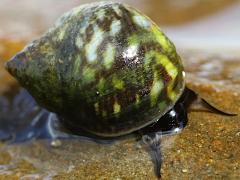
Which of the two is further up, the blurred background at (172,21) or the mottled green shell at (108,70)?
the mottled green shell at (108,70)

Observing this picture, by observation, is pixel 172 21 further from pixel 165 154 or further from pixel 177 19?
pixel 165 154

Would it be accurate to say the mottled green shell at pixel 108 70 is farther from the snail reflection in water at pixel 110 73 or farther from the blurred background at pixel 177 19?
the blurred background at pixel 177 19

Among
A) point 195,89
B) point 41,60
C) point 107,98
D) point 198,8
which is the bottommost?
point 198,8

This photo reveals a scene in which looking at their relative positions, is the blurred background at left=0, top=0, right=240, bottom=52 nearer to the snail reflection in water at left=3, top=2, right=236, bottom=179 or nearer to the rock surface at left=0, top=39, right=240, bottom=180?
the rock surface at left=0, top=39, right=240, bottom=180

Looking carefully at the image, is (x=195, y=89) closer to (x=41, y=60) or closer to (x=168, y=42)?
(x=168, y=42)

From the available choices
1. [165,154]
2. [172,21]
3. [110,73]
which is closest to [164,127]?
[165,154]

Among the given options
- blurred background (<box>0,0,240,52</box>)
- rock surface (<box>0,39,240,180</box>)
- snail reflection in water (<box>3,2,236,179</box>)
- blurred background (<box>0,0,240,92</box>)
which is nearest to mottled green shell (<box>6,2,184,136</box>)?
snail reflection in water (<box>3,2,236,179</box>)

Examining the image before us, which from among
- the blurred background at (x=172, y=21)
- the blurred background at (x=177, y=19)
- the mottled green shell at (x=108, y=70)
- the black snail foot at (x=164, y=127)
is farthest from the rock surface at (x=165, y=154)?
the blurred background at (x=177, y=19)

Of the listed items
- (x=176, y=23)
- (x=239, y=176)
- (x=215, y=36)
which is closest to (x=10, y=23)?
(x=176, y=23)
